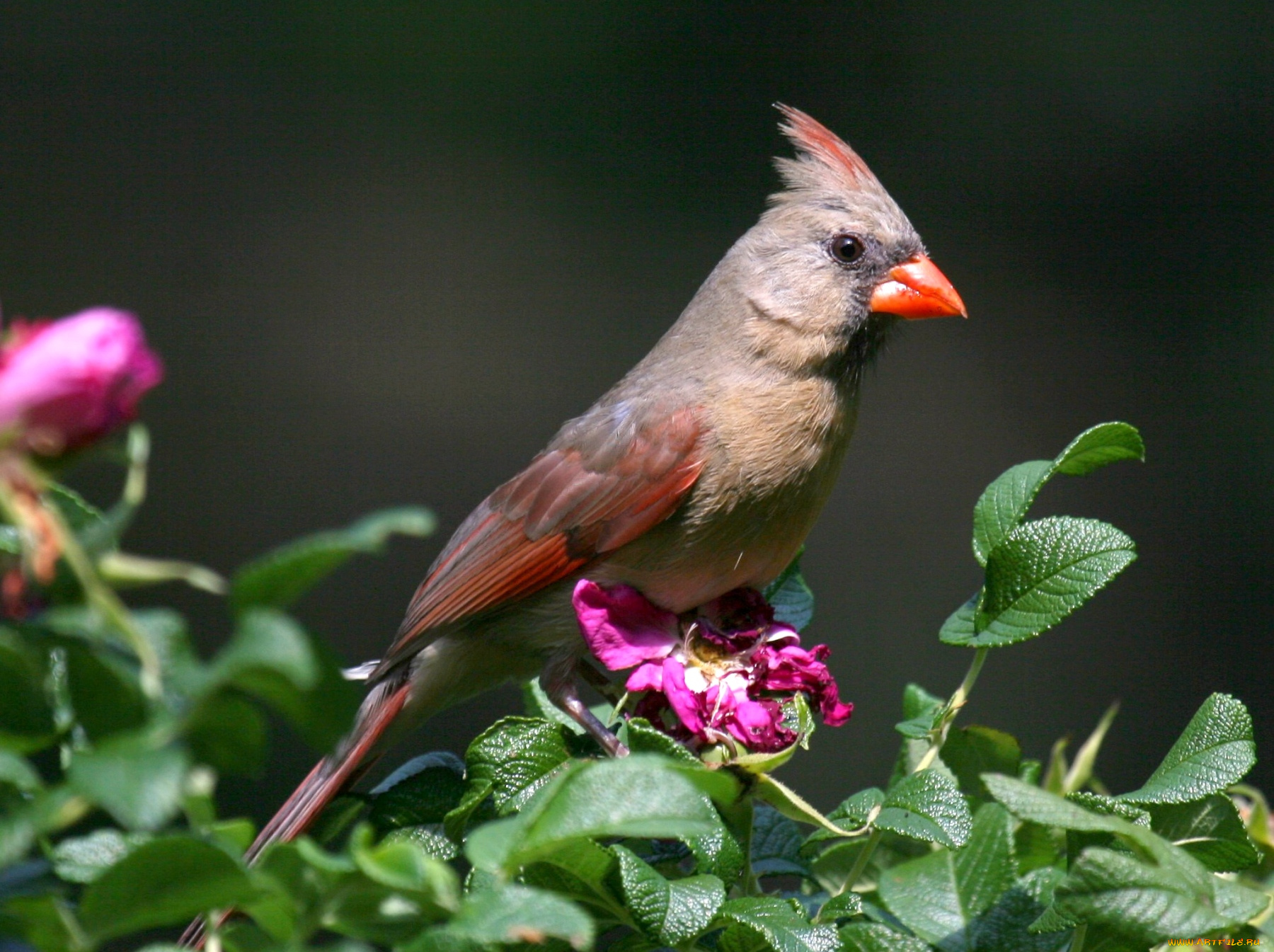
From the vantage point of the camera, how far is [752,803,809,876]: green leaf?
4.57ft

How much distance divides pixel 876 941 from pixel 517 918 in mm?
482

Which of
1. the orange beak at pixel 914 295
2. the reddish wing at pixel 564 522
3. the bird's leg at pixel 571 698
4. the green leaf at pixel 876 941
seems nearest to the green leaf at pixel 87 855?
the green leaf at pixel 876 941

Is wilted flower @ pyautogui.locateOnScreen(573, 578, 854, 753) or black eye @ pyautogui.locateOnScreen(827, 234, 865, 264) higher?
black eye @ pyautogui.locateOnScreen(827, 234, 865, 264)

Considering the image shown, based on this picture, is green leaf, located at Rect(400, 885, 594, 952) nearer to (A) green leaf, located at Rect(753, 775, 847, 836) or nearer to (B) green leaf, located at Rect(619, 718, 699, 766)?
(B) green leaf, located at Rect(619, 718, 699, 766)

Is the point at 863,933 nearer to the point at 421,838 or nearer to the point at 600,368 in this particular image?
the point at 421,838

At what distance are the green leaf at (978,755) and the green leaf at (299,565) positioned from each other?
0.92 meters

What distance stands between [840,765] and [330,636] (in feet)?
5.20

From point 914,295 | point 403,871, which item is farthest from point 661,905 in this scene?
point 914,295

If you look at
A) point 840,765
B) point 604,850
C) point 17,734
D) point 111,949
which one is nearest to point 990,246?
point 840,765

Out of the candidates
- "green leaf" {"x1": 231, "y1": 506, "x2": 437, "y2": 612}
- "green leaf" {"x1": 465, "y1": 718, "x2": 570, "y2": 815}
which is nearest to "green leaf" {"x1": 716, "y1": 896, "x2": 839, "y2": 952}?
"green leaf" {"x1": 465, "y1": 718, "x2": 570, "y2": 815}

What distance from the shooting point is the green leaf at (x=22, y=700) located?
0.71 metres

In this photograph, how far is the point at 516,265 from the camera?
527 centimetres

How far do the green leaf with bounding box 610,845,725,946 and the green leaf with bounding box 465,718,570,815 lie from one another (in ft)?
0.66

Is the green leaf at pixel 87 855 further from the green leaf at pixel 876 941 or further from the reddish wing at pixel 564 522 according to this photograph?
the reddish wing at pixel 564 522
